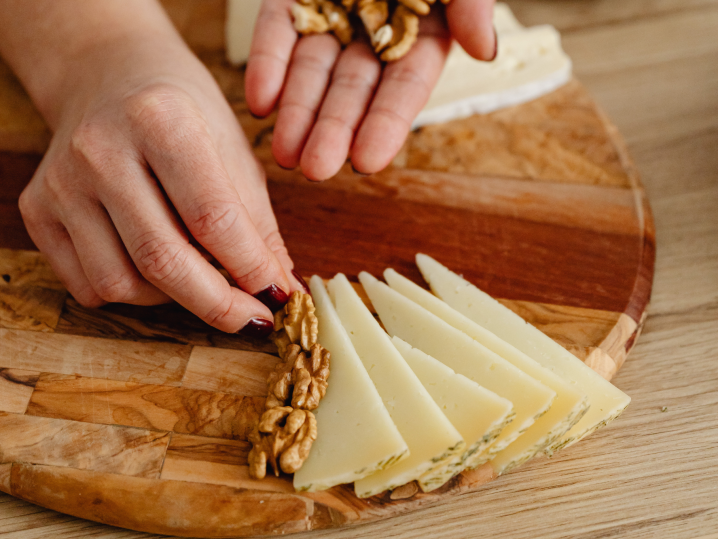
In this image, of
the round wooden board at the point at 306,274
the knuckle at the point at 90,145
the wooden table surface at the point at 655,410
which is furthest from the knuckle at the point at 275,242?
the wooden table surface at the point at 655,410

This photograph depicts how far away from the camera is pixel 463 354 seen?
122cm

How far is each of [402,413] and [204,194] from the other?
24.6 inches

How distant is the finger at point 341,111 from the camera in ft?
4.77

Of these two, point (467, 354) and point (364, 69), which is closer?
point (467, 354)

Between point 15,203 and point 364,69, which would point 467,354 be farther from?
point 15,203

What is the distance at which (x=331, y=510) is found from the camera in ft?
3.63

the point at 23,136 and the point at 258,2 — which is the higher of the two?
the point at 258,2

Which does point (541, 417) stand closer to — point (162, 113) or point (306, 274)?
point (306, 274)

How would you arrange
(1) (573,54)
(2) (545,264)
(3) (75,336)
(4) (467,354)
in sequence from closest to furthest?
(4) (467,354) → (3) (75,336) → (2) (545,264) → (1) (573,54)

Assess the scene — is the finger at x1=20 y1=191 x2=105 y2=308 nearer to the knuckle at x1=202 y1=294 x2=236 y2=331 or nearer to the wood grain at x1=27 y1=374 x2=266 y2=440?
the wood grain at x1=27 y1=374 x2=266 y2=440

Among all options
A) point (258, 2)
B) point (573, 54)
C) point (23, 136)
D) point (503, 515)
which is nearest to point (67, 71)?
point (23, 136)

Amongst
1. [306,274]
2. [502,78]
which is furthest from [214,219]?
[502,78]

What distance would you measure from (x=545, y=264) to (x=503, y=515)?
665mm

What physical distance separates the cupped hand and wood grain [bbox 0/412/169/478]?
0.29m
